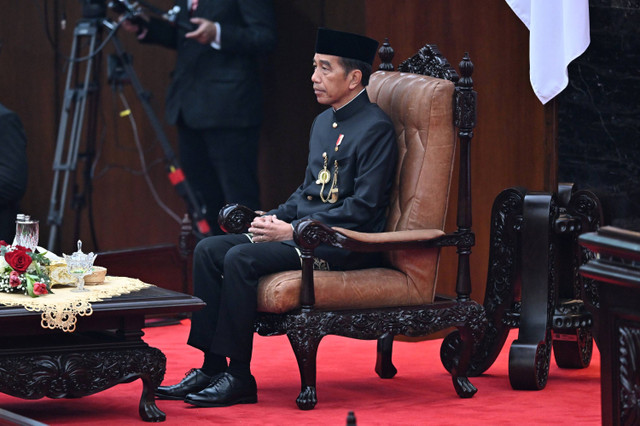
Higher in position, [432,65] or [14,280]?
[432,65]

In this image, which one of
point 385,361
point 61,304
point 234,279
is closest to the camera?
point 61,304

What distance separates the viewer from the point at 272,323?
4.43m

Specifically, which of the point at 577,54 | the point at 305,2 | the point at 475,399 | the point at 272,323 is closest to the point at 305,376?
the point at 272,323

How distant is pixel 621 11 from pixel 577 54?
1.43 feet

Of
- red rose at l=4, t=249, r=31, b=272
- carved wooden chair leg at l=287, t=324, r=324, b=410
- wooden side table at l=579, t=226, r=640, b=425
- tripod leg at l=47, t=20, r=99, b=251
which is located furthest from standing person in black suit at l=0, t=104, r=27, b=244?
wooden side table at l=579, t=226, r=640, b=425

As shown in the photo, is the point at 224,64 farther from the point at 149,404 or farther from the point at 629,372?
the point at 629,372

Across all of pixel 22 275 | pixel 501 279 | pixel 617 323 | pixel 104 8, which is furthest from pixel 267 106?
pixel 617 323

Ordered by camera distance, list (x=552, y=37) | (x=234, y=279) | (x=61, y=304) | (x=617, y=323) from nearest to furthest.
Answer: (x=617, y=323) → (x=61, y=304) → (x=234, y=279) → (x=552, y=37)

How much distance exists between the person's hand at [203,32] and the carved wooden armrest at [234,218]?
2075mm

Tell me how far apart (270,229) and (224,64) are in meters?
2.45

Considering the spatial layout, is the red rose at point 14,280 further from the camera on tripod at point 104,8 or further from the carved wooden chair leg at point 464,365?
the camera on tripod at point 104,8

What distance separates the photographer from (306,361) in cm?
429

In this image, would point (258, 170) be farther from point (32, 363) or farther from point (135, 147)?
point (32, 363)

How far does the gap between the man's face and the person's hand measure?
2.13 metres
